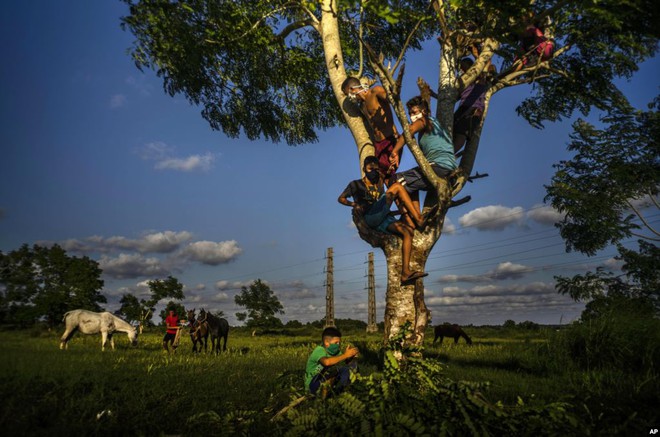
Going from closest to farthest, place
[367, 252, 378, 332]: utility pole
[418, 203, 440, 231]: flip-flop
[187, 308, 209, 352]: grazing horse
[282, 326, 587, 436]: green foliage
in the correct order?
1. [282, 326, 587, 436]: green foliage
2. [418, 203, 440, 231]: flip-flop
3. [187, 308, 209, 352]: grazing horse
4. [367, 252, 378, 332]: utility pole

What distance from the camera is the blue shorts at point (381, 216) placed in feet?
26.0

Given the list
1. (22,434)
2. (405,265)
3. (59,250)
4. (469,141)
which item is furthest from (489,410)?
(469,141)

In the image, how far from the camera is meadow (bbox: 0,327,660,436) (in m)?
2.48

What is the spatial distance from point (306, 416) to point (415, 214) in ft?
18.8

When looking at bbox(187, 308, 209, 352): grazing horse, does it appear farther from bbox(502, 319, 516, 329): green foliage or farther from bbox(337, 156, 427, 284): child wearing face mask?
bbox(502, 319, 516, 329): green foliage

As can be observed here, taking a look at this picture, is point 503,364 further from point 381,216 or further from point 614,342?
point 381,216

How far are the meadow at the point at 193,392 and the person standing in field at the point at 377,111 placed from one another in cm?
483

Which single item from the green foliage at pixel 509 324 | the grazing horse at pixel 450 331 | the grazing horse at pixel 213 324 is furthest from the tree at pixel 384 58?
the green foliage at pixel 509 324

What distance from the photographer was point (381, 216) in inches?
314

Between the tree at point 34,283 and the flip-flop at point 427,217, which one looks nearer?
the tree at point 34,283

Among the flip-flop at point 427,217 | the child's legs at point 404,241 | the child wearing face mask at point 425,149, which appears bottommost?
the child's legs at point 404,241

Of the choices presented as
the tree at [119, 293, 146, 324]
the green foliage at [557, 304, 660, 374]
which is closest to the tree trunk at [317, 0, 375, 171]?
the green foliage at [557, 304, 660, 374]

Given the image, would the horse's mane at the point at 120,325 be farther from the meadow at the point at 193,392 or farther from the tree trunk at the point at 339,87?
the tree trunk at the point at 339,87

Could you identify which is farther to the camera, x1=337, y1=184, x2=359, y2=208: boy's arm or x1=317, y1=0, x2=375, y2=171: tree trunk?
x1=317, y1=0, x2=375, y2=171: tree trunk
